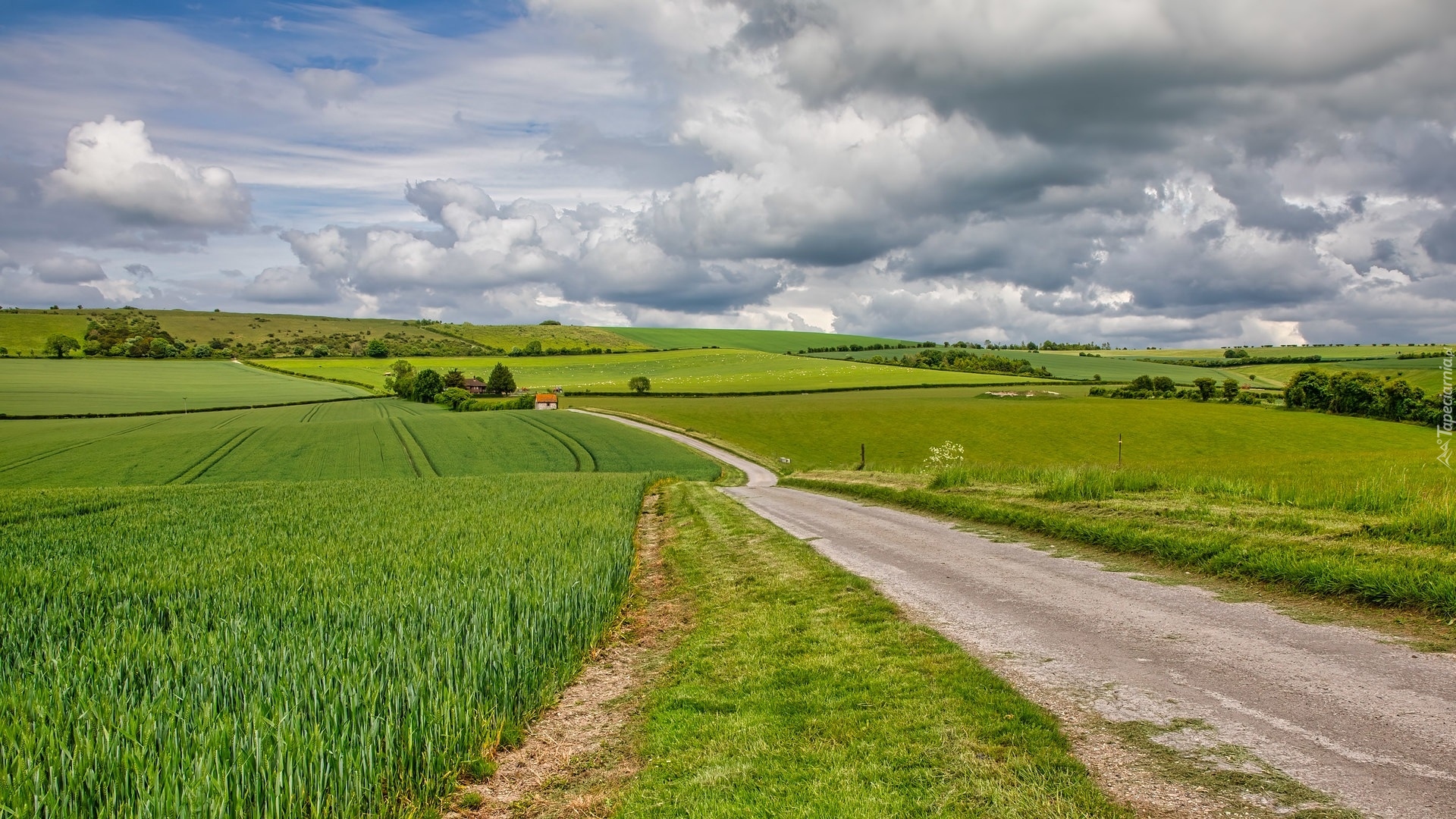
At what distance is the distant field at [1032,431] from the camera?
59.1m

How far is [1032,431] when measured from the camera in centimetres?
7150

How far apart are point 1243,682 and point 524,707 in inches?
275

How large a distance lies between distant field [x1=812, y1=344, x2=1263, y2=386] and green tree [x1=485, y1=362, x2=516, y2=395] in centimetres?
7662

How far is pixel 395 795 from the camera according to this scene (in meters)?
5.86

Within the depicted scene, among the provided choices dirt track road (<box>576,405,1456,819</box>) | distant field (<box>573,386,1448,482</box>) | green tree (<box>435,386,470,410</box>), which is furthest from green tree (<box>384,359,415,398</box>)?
dirt track road (<box>576,405,1456,819</box>)

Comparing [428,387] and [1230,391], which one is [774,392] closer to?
[428,387]

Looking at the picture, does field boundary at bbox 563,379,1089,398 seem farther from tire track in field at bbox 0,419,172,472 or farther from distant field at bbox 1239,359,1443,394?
tire track in field at bbox 0,419,172,472

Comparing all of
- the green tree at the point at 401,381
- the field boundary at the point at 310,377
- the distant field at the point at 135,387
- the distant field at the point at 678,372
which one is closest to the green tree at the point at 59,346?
the distant field at the point at 135,387

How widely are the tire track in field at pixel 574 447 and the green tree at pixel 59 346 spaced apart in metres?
114

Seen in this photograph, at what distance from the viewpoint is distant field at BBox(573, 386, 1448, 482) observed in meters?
59.1

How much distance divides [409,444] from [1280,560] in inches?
2462

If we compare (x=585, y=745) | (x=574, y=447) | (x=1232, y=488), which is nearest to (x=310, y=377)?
(x=574, y=447)

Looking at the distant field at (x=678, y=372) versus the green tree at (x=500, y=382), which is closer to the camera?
the green tree at (x=500, y=382)

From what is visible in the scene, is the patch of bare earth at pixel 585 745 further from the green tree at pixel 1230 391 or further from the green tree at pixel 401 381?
the green tree at pixel 401 381
